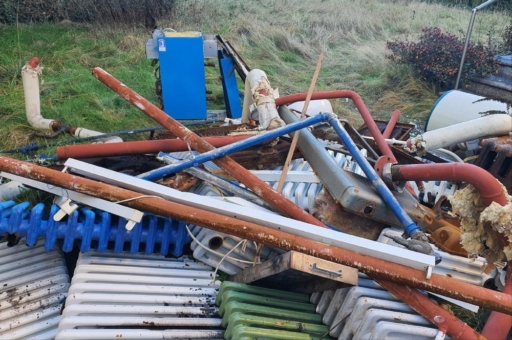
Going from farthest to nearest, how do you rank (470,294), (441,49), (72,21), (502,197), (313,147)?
(72,21), (441,49), (313,147), (502,197), (470,294)

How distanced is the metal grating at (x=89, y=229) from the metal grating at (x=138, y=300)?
3.6 inches

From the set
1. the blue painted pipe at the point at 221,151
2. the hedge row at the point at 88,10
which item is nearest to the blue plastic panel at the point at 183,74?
the blue painted pipe at the point at 221,151

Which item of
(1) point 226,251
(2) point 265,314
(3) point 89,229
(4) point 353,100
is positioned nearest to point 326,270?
(2) point 265,314

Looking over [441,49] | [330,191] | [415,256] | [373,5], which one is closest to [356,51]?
[441,49]

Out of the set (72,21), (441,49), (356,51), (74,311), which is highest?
(72,21)

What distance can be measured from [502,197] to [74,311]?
1.88 m

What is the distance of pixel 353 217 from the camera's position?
2477mm

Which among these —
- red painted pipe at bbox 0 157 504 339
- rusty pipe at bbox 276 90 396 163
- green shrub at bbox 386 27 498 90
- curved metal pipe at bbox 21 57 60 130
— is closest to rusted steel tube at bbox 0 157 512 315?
red painted pipe at bbox 0 157 504 339

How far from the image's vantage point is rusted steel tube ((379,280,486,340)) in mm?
1867

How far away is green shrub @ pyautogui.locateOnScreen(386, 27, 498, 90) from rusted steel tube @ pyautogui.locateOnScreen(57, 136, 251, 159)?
4.63 meters

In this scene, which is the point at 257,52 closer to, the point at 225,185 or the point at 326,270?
the point at 225,185

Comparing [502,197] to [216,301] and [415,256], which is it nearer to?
[415,256]

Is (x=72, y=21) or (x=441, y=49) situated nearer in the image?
(x=441, y=49)

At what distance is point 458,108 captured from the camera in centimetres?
412
